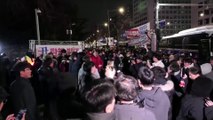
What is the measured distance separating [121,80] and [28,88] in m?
2.31

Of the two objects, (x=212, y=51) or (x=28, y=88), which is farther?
(x=212, y=51)

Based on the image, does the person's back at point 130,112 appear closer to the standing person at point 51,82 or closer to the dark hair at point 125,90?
the dark hair at point 125,90

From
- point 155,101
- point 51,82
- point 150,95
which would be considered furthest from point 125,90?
point 51,82

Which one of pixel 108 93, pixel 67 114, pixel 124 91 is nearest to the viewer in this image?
pixel 108 93

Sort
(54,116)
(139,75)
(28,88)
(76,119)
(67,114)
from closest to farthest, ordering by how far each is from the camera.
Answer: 1. (139,75)
2. (28,88)
3. (54,116)
4. (76,119)
5. (67,114)

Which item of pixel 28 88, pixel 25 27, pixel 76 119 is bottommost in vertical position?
pixel 76 119

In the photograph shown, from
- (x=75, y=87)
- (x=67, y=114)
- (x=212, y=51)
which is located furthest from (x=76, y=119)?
(x=212, y=51)

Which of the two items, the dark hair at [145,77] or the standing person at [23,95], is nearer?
the dark hair at [145,77]

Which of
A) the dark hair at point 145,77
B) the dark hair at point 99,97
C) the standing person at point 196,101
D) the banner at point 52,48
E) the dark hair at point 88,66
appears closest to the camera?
the dark hair at point 99,97

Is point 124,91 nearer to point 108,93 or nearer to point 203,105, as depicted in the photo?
point 108,93

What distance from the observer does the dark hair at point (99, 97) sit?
9.20 ft

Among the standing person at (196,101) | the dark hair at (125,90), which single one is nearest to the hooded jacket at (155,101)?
the standing person at (196,101)

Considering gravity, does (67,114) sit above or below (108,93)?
below

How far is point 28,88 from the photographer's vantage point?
512 centimetres
